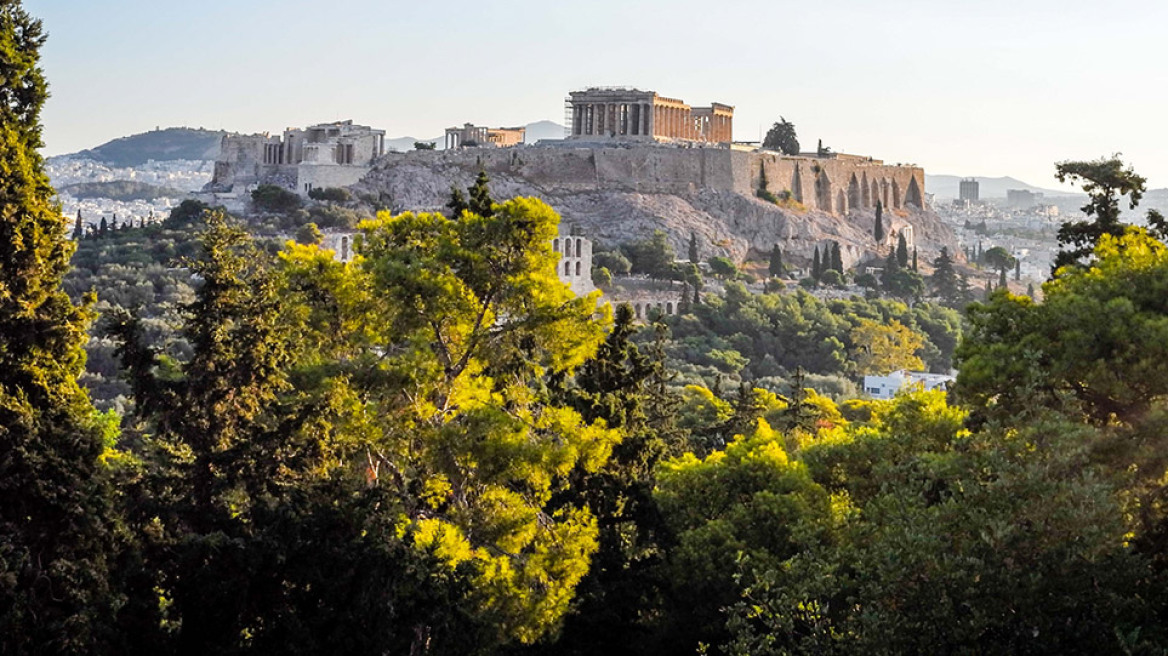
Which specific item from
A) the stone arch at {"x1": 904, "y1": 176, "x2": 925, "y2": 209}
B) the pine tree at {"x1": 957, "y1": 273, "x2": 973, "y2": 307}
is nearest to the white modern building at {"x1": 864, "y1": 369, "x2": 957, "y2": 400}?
the pine tree at {"x1": 957, "y1": 273, "x2": 973, "y2": 307}

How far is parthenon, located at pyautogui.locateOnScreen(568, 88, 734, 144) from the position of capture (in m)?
92.2

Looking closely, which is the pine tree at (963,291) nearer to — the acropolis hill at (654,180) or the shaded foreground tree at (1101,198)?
the acropolis hill at (654,180)

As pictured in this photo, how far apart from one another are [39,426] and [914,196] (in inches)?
3968

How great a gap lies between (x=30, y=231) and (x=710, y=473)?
29.1 ft

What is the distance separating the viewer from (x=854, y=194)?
101125mm

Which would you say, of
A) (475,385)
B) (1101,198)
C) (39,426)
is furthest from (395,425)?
(1101,198)

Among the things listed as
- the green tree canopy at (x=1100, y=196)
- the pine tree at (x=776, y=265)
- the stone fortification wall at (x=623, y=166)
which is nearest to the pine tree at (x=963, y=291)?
the pine tree at (x=776, y=265)

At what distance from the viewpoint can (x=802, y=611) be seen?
14.0 m

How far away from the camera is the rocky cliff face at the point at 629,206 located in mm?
82062

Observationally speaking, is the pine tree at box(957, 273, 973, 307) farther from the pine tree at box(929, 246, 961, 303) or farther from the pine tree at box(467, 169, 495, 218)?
the pine tree at box(467, 169, 495, 218)

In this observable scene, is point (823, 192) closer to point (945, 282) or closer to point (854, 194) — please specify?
point (854, 194)

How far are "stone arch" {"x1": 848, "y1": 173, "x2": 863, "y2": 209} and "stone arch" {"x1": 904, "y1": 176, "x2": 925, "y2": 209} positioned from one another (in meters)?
9.22

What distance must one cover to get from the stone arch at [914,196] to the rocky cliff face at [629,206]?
20.0 m

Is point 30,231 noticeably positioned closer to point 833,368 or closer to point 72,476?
point 72,476
